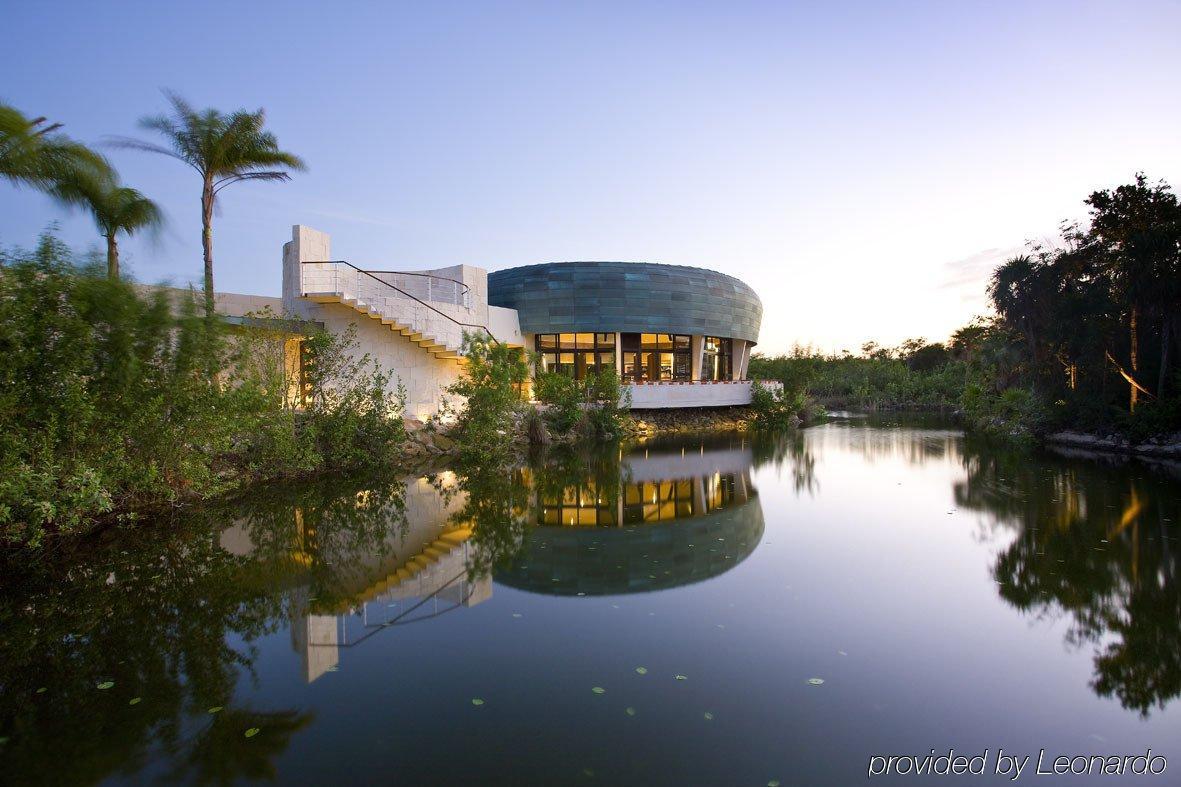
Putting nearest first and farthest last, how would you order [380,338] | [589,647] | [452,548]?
[589,647] → [452,548] → [380,338]

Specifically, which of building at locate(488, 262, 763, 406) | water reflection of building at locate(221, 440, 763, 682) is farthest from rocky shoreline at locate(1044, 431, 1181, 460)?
building at locate(488, 262, 763, 406)

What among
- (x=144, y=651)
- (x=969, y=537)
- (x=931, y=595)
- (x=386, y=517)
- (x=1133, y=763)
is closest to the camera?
(x=1133, y=763)

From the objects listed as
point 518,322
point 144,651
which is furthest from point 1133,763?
point 518,322

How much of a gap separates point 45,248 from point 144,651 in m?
5.44

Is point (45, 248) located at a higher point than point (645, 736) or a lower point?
higher

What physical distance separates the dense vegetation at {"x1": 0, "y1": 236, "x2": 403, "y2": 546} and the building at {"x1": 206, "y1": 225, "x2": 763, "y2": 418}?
10943mm

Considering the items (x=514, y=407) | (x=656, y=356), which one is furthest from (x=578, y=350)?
(x=514, y=407)

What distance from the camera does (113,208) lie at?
652 inches

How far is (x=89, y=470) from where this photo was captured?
7914mm

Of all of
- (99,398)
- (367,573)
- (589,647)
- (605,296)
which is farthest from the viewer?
(605,296)

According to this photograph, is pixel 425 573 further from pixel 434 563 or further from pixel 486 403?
pixel 486 403

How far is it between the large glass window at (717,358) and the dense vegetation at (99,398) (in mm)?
27525

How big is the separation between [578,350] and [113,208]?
68.6 feet

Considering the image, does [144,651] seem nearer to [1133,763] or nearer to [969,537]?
[1133,763]
